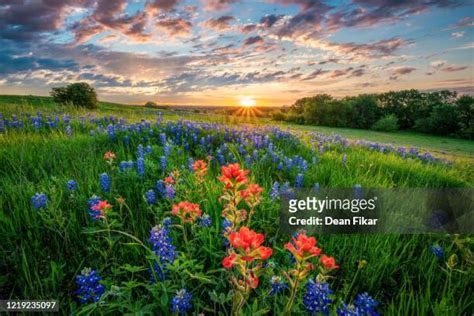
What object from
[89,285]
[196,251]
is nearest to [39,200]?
[89,285]

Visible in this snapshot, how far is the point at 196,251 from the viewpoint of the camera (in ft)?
9.24

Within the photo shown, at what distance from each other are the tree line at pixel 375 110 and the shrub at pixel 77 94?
27582 millimetres

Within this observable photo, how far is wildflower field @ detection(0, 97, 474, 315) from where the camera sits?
188 centimetres

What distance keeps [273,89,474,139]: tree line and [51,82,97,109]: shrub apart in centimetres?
2758

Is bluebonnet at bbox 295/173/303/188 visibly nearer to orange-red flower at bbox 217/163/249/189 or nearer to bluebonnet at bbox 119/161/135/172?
bluebonnet at bbox 119/161/135/172

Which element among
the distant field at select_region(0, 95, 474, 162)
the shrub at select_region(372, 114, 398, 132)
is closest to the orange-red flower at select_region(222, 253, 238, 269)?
the distant field at select_region(0, 95, 474, 162)

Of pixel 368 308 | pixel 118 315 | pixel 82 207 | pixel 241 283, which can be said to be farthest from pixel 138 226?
pixel 368 308

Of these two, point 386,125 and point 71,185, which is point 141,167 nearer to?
point 71,185

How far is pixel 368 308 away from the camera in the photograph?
2.03 m

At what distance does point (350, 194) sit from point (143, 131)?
474 cm

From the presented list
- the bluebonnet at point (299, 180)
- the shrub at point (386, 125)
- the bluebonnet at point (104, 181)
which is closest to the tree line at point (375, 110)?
the shrub at point (386, 125)

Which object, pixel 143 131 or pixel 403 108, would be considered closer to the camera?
pixel 143 131

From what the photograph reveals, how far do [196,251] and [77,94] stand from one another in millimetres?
43543

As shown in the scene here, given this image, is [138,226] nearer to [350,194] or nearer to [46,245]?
A: [46,245]
